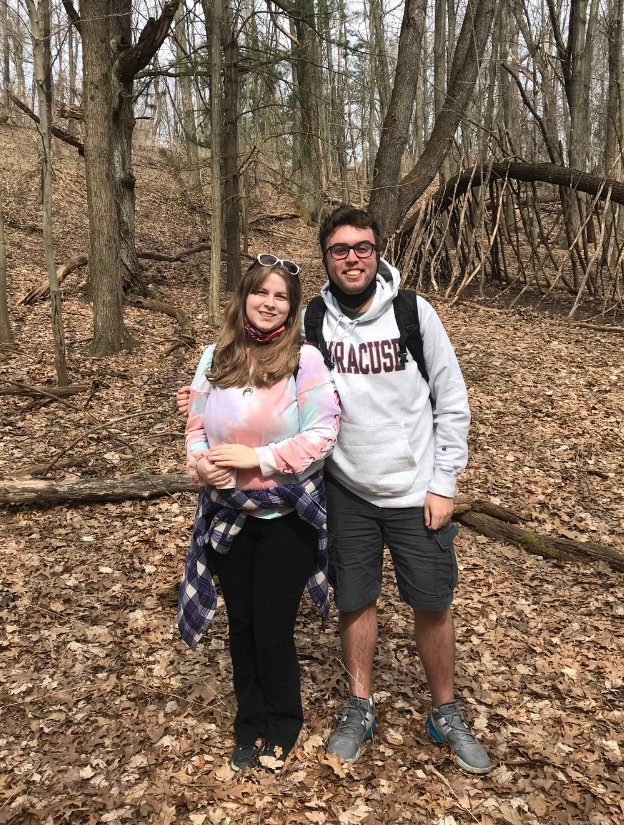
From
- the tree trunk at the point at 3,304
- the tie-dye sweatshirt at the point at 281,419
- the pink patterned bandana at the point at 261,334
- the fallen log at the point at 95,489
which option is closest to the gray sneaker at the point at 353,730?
the tie-dye sweatshirt at the point at 281,419

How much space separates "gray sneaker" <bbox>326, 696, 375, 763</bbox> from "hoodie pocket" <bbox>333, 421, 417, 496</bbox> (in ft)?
3.22

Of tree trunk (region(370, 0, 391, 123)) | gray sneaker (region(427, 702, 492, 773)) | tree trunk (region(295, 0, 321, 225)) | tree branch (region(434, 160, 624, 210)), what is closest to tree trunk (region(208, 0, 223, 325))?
tree trunk (region(295, 0, 321, 225))

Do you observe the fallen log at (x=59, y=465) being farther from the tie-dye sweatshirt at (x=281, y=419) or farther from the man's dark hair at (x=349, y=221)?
the man's dark hair at (x=349, y=221)

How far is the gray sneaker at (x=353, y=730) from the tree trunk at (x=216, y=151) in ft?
23.4

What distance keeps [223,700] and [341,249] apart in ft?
6.95

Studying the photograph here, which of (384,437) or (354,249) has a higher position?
(354,249)

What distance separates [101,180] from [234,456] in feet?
20.9

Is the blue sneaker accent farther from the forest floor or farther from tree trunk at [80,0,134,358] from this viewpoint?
tree trunk at [80,0,134,358]

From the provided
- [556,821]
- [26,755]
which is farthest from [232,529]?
[556,821]

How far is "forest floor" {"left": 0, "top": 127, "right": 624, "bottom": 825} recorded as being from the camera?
7.41 ft

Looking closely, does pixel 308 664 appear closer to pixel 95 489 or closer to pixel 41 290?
pixel 95 489

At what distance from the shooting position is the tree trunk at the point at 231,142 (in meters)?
9.55

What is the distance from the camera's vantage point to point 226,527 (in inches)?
80.2

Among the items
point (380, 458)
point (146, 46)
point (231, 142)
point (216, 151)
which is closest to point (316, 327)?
point (380, 458)
